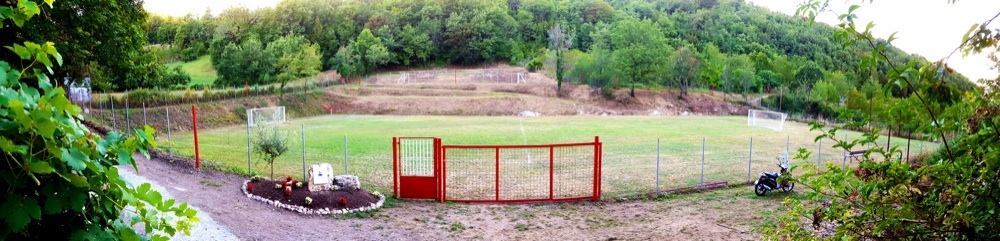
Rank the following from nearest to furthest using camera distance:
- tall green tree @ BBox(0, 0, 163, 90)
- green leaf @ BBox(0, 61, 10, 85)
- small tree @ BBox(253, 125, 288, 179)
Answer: green leaf @ BBox(0, 61, 10, 85), small tree @ BBox(253, 125, 288, 179), tall green tree @ BBox(0, 0, 163, 90)

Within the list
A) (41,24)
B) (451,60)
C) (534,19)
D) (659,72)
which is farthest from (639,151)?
(534,19)

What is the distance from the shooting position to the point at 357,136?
3061 centimetres

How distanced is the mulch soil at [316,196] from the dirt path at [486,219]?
0.44m

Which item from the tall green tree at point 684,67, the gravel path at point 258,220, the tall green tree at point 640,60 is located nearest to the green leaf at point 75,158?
the gravel path at point 258,220

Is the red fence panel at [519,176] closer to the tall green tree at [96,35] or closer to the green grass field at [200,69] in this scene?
the tall green tree at [96,35]

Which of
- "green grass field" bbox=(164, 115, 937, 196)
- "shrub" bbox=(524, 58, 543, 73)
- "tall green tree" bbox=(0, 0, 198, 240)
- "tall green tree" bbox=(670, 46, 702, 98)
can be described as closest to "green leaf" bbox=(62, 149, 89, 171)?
"tall green tree" bbox=(0, 0, 198, 240)

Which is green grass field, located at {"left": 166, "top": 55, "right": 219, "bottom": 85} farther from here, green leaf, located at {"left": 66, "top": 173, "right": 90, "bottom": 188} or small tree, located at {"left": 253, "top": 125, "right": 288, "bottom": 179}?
green leaf, located at {"left": 66, "top": 173, "right": 90, "bottom": 188}

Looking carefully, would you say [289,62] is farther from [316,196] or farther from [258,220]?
[258,220]

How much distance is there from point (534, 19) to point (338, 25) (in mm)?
42280

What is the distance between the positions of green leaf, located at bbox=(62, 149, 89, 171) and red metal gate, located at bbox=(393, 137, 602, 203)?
12288 mm

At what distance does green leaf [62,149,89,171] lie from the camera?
171cm

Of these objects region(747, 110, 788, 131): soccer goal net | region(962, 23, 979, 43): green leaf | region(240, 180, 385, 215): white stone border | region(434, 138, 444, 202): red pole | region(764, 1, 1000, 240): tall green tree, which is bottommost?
region(747, 110, 788, 131): soccer goal net

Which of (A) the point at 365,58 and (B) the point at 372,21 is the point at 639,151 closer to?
(A) the point at 365,58

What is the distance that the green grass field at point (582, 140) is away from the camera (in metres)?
18.5
